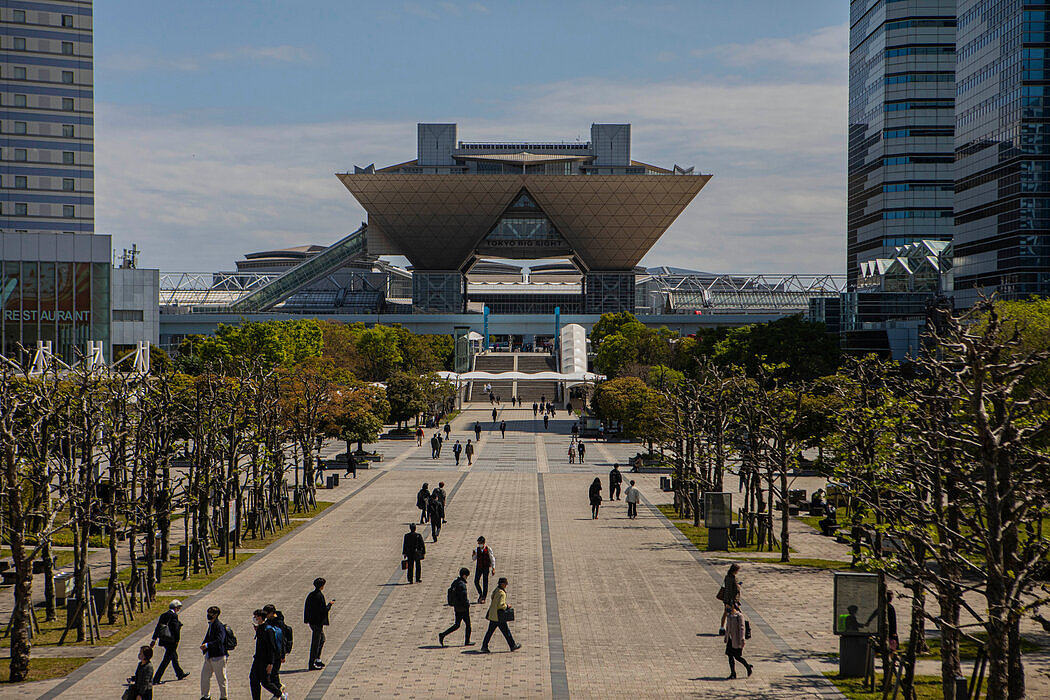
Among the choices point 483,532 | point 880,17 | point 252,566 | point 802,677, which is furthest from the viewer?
point 880,17

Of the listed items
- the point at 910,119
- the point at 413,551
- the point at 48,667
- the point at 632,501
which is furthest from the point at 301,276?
the point at 48,667

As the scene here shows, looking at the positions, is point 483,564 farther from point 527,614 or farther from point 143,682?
point 143,682

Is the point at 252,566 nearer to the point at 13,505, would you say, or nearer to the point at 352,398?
the point at 13,505

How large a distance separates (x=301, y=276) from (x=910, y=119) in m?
82.4

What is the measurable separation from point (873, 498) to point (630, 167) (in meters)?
147

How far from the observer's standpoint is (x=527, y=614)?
22.5 meters

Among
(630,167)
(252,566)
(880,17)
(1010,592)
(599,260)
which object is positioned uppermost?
Answer: (880,17)

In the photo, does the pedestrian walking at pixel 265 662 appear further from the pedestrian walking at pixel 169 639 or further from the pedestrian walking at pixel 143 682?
the pedestrian walking at pixel 169 639

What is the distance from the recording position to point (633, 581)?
25.9m

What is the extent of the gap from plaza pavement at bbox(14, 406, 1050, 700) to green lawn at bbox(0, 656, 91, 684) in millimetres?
297

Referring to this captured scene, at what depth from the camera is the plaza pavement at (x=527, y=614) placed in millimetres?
17531

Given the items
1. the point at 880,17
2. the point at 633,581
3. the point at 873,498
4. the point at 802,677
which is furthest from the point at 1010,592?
the point at 880,17

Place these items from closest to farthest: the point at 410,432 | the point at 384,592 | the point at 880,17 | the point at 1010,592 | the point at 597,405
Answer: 1. the point at 1010,592
2. the point at 384,592
3. the point at 597,405
4. the point at 410,432
5. the point at 880,17

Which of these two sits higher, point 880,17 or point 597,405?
point 880,17
